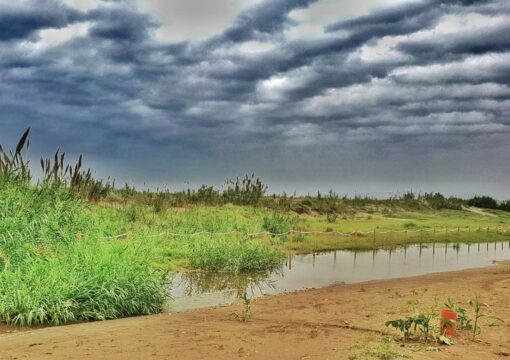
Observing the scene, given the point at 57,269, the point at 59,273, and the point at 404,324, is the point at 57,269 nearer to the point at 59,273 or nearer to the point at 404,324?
the point at 59,273

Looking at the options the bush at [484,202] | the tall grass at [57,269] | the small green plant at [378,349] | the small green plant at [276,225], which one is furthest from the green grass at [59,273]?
the bush at [484,202]

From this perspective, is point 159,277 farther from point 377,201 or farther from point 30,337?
point 377,201

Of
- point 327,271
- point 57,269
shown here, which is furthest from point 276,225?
point 57,269

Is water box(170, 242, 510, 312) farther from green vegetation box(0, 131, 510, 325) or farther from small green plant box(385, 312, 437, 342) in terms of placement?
small green plant box(385, 312, 437, 342)

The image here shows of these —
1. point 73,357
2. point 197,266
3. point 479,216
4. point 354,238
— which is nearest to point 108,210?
point 197,266

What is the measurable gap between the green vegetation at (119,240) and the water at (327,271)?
30.0 inches

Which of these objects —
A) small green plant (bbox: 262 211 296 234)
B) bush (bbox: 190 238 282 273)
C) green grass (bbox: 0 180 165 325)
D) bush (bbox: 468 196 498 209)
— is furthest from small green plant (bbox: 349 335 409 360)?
bush (bbox: 468 196 498 209)

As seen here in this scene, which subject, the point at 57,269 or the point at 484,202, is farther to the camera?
the point at 484,202

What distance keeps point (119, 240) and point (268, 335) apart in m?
7.92

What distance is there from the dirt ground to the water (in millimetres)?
1833

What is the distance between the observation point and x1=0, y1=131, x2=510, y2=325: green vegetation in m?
10.0

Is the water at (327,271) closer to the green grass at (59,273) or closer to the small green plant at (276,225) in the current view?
the green grass at (59,273)

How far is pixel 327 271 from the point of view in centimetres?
1791

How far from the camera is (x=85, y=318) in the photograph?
997 centimetres
